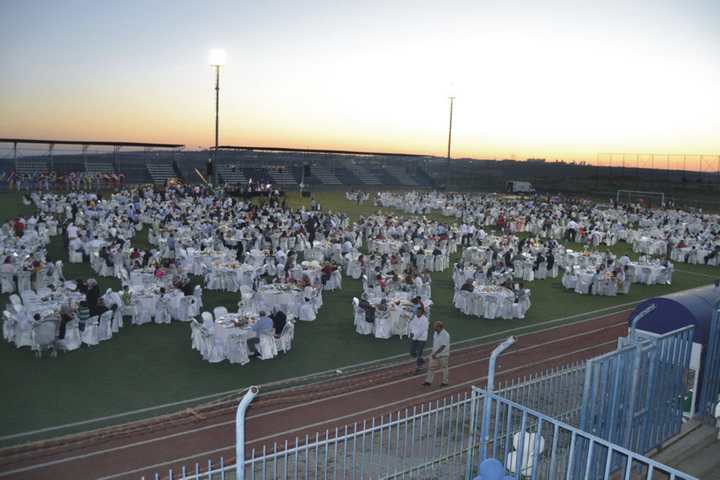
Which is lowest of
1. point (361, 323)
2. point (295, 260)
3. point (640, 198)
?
point (361, 323)

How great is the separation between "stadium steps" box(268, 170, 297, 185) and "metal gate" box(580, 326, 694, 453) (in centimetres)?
6288

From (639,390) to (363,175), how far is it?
71.1 meters

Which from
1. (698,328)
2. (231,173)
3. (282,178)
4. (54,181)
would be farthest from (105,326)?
(282,178)

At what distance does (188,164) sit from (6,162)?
18554 mm

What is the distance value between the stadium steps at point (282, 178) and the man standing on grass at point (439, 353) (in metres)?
59.7

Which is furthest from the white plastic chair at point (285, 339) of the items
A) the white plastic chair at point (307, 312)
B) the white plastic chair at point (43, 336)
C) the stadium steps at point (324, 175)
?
the stadium steps at point (324, 175)

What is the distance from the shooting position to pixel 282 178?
72125mm

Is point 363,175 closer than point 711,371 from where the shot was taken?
No

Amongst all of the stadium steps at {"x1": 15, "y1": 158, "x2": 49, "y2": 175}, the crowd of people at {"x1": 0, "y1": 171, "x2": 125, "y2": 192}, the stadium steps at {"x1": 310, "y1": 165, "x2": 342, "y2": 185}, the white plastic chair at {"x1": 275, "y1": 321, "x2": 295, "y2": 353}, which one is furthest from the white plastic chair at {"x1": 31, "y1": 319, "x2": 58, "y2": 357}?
the stadium steps at {"x1": 310, "y1": 165, "x2": 342, "y2": 185}

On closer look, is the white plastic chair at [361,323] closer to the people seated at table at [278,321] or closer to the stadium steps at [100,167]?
the people seated at table at [278,321]

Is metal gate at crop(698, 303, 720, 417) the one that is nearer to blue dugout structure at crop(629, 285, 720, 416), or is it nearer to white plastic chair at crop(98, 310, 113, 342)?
blue dugout structure at crop(629, 285, 720, 416)

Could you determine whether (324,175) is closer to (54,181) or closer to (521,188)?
(521,188)

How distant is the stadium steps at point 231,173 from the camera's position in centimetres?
6850

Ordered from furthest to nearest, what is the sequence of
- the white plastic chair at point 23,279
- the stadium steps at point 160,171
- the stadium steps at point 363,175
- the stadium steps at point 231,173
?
the stadium steps at point 363,175
the stadium steps at point 231,173
the stadium steps at point 160,171
the white plastic chair at point 23,279
